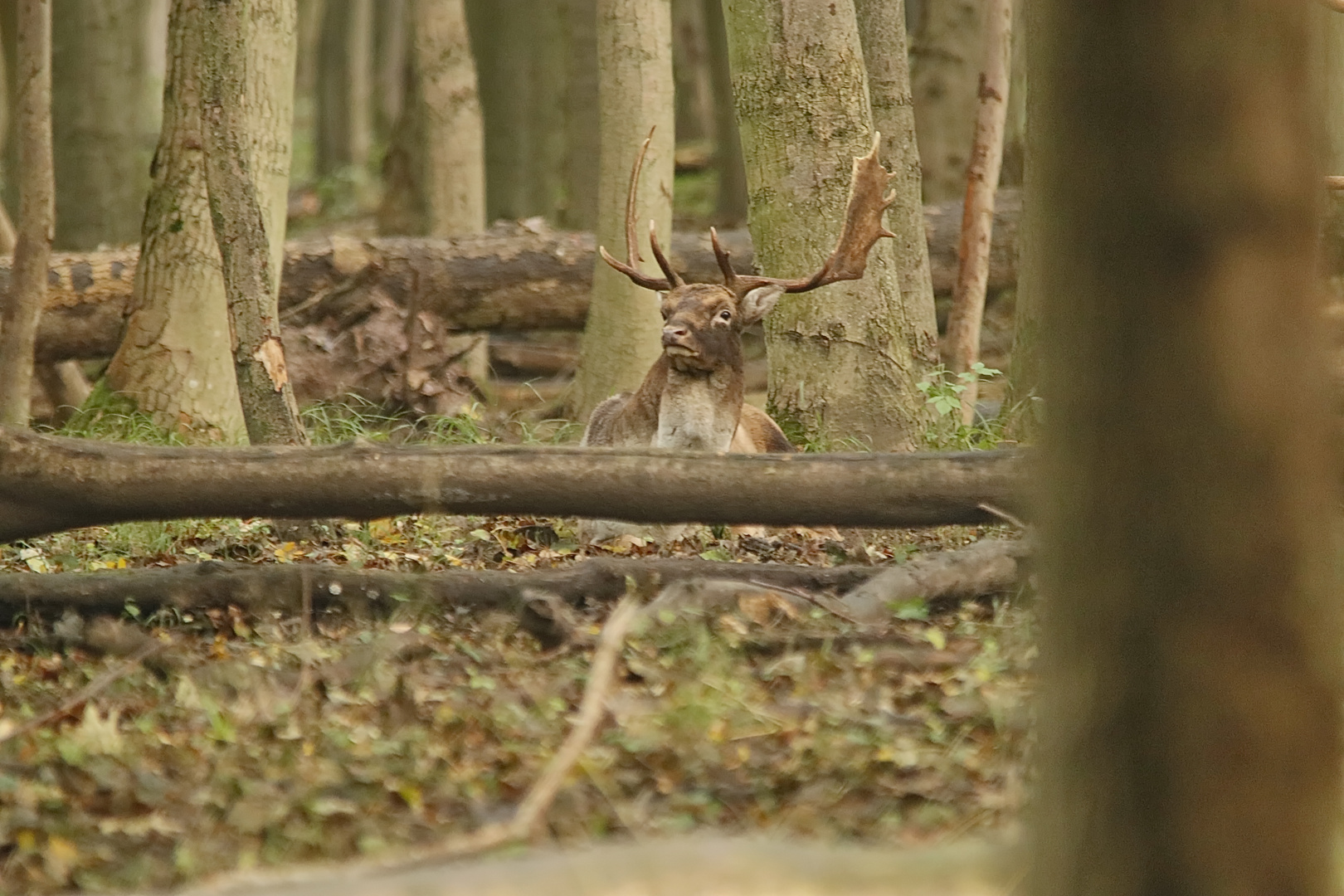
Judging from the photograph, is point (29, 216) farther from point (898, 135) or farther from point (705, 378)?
point (898, 135)

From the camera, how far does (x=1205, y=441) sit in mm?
2869

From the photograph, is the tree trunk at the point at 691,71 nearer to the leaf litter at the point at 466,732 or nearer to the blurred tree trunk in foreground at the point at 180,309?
the blurred tree trunk in foreground at the point at 180,309

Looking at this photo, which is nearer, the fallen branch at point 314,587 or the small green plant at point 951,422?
the fallen branch at point 314,587

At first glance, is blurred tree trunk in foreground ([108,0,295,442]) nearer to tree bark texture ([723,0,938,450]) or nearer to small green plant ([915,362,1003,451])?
tree bark texture ([723,0,938,450])

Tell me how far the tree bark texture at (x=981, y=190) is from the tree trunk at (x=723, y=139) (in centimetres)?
853

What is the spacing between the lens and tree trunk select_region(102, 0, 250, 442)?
1016 cm

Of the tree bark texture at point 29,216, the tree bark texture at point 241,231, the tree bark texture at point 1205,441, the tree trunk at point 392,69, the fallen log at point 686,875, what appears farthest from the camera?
the tree trunk at point 392,69

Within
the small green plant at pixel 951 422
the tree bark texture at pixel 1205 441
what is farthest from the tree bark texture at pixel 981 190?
the tree bark texture at pixel 1205 441

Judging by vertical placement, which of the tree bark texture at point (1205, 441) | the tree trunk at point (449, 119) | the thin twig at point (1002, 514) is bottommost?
the thin twig at point (1002, 514)

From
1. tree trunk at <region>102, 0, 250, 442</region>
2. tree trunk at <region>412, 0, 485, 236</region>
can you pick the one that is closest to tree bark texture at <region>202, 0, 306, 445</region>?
tree trunk at <region>102, 0, 250, 442</region>

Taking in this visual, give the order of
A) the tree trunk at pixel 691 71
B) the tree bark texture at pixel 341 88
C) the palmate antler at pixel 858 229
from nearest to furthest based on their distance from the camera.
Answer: the palmate antler at pixel 858 229 → the tree trunk at pixel 691 71 → the tree bark texture at pixel 341 88

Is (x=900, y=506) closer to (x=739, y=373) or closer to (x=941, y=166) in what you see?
(x=739, y=373)

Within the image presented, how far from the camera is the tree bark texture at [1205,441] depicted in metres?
2.80

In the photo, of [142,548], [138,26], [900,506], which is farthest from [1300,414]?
[138,26]
